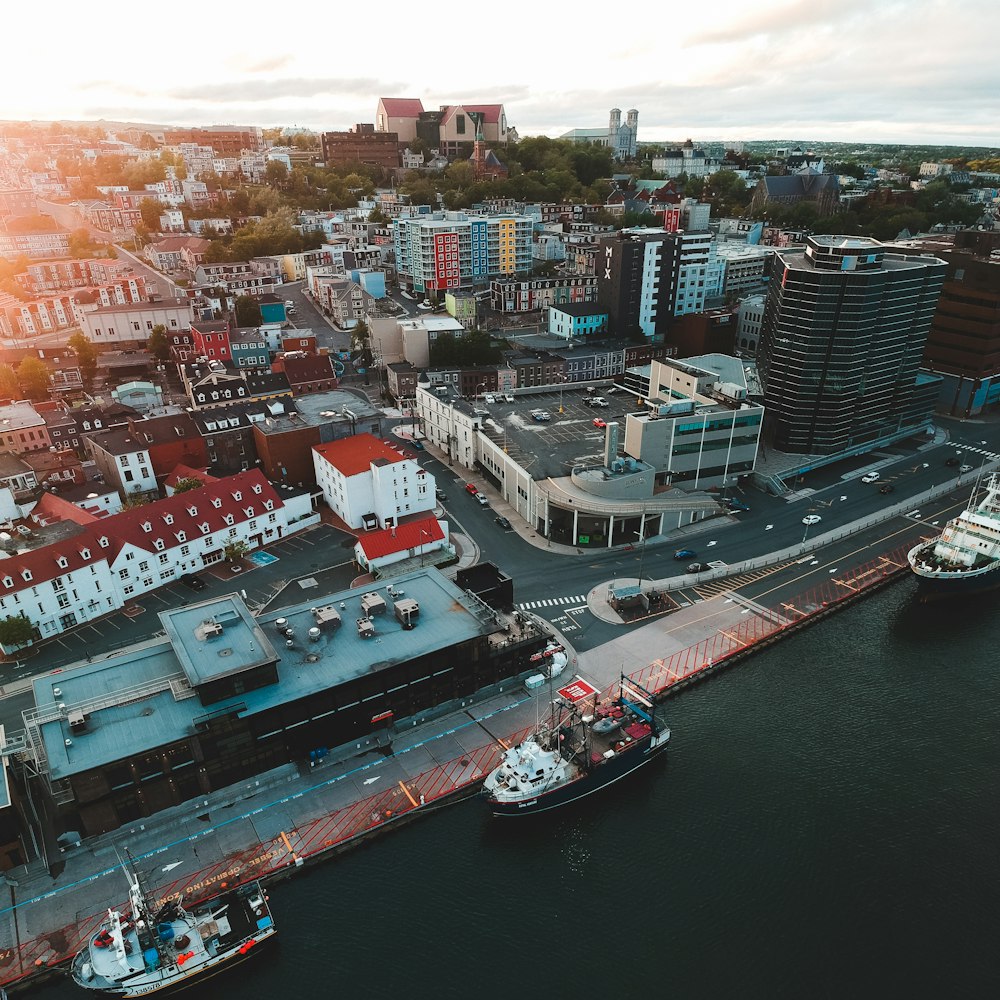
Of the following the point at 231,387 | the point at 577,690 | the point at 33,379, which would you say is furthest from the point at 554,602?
the point at 33,379

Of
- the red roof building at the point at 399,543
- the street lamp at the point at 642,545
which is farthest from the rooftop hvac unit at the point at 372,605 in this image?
the street lamp at the point at 642,545

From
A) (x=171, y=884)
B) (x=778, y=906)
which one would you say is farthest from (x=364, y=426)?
(x=778, y=906)

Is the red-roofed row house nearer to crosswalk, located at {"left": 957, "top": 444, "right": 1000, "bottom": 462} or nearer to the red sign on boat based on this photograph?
the red sign on boat

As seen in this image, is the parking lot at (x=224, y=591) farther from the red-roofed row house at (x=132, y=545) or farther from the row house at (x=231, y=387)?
the row house at (x=231, y=387)

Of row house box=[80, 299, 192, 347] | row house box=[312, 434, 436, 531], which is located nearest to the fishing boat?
row house box=[312, 434, 436, 531]

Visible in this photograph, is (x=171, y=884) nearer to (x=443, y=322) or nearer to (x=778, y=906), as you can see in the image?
(x=778, y=906)
